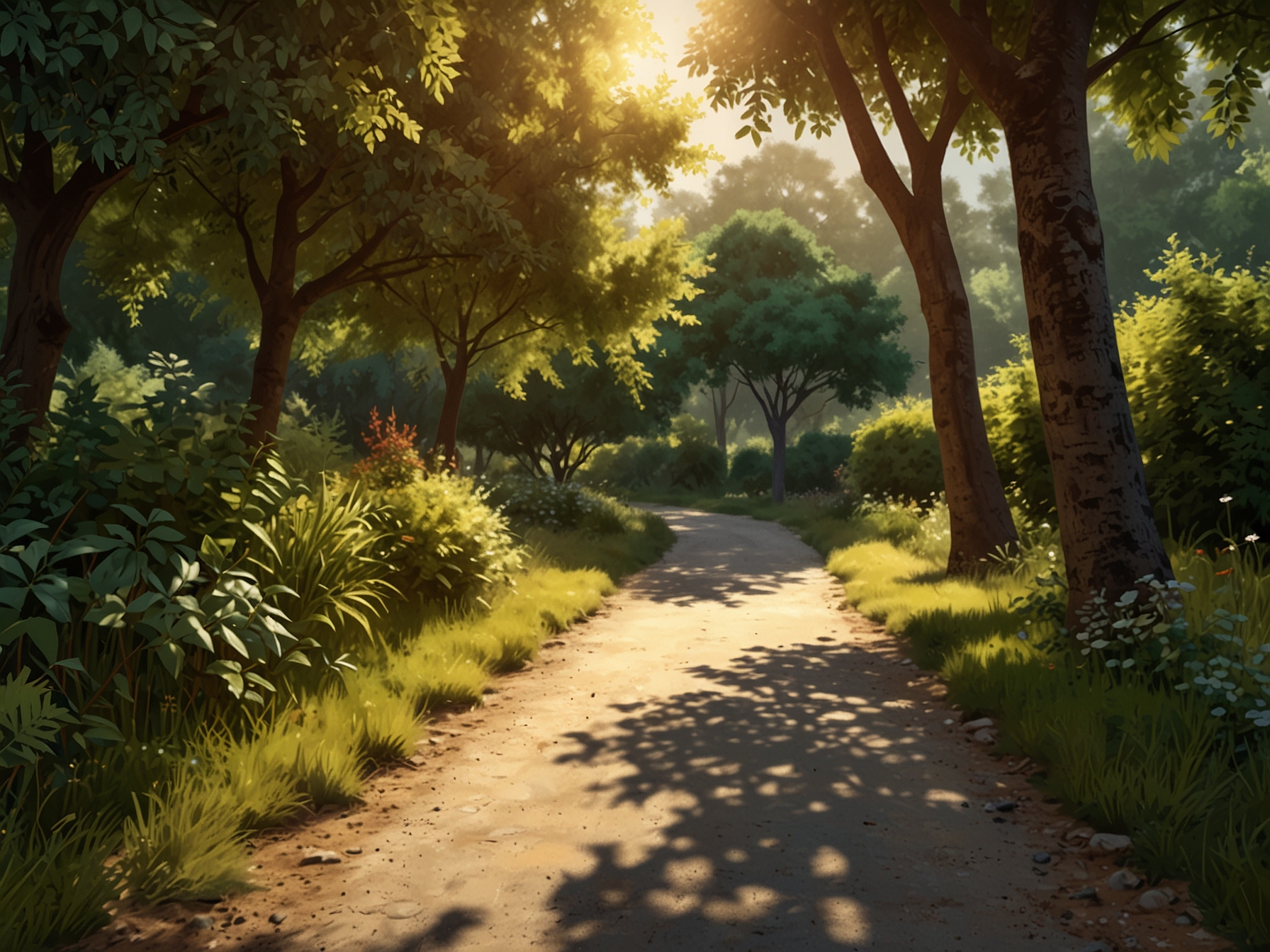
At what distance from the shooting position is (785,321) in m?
31.1

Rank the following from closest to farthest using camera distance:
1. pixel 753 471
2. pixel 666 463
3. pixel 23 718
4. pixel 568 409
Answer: pixel 23 718
pixel 568 409
pixel 753 471
pixel 666 463

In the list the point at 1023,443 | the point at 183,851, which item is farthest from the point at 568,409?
the point at 183,851

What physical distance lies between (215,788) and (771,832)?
8.63 ft

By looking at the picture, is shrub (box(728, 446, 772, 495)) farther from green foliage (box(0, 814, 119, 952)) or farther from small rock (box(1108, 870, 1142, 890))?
green foliage (box(0, 814, 119, 952))

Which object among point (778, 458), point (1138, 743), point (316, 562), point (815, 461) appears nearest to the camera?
point (1138, 743)

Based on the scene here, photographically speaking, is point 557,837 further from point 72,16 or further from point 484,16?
point 484,16

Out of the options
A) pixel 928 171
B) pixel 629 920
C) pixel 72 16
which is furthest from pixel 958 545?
pixel 72 16

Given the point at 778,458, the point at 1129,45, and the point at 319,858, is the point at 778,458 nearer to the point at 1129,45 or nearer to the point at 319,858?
the point at 1129,45

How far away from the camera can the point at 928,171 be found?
1128cm

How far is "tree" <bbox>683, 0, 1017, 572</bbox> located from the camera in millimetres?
10891

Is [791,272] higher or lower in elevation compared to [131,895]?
higher

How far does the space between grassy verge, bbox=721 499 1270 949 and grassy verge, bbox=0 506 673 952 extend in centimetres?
378

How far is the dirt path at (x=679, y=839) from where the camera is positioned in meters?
3.37

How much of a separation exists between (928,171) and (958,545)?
479 centimetres
